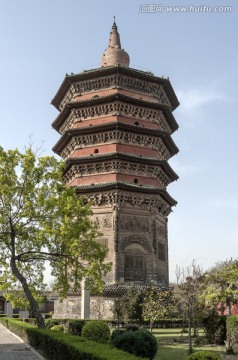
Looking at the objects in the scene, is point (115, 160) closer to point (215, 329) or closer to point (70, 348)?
point (215, 329)

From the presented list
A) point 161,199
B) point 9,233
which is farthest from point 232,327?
point 161,199

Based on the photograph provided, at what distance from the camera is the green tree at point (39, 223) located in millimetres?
20609

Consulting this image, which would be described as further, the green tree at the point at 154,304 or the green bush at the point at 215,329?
the green tree at the point at 154,304

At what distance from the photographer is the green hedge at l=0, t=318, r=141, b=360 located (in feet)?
31.1

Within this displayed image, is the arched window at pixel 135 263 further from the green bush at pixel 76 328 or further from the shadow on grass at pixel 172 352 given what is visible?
the shadow on grass at pixel 172 352

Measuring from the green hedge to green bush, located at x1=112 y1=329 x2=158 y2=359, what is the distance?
194cm

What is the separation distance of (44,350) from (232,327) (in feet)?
25.9

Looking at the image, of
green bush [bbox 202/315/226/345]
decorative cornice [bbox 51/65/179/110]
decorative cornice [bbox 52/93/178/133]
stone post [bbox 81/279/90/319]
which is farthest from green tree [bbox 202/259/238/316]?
decorative cornice [bbox 51/65/179/110]

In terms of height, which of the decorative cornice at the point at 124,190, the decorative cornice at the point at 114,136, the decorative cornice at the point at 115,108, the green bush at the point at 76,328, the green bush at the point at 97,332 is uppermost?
the decorative cornice at the point at 115,108

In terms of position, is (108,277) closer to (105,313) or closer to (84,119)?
(105,313)

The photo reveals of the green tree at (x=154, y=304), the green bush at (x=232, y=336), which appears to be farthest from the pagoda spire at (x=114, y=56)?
the green bush at (x=232, y=336)

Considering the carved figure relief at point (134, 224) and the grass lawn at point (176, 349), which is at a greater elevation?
the carved figure relief at point (134, 224)

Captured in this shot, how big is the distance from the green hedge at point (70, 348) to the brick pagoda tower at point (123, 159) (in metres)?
14.4

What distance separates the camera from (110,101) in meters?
36.3
